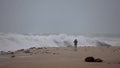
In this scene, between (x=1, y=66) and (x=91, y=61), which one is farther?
(x=91, y=61)

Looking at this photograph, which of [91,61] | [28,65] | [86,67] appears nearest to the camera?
[86,67]

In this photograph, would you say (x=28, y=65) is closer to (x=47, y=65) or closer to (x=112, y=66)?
(x=47, y=65)

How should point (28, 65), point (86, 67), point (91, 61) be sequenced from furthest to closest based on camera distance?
point (91, 61)
point (28, 65)
point (86, 67)

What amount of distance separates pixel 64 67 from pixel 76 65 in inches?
21.6

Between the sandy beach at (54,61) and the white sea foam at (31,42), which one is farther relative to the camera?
the white sea foam at (31,42)

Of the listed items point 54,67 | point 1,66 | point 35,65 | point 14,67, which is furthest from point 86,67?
point 1,66

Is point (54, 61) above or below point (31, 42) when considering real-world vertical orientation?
below

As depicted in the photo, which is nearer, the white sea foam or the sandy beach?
the sandy beach

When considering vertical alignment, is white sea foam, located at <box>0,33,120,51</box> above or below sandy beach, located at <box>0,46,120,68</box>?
above

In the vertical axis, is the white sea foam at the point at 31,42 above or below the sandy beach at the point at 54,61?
above

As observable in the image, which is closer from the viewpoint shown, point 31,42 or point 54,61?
point 54,61

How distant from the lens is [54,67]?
9117 mm

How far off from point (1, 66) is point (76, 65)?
9.35 ft

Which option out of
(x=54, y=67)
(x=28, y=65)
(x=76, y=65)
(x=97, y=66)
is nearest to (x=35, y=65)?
(x=28, y=65)
